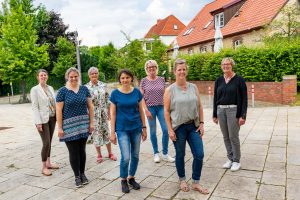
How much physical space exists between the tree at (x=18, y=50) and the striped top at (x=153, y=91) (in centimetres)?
2022

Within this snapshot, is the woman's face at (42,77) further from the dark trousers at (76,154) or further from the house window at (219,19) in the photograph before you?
the house window at (219,19)

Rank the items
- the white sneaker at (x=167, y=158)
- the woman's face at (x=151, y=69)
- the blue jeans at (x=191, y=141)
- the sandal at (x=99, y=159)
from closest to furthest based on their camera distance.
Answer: the blue jeans at (x=191, y=141), the woman's face at (x=151, y=69), the white sneaker at (x=167, y=158), the sandal at (x=99, y=159)

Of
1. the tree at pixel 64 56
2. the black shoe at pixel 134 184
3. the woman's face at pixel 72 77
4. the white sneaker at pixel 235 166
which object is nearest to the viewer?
the black shoe at pixel 134 184

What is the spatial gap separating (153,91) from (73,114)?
1.69 metres

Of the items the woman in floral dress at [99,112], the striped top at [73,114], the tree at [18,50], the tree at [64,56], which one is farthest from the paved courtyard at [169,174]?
the tree at [64,56]

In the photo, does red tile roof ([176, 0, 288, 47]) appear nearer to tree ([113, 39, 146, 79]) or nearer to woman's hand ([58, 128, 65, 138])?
tree ([113, 39, 146, 79])

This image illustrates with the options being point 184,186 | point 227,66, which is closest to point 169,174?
point 184,186

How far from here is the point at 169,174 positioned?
5.21 meters

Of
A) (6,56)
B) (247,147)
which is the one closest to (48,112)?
(247,147)

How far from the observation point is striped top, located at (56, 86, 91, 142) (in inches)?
184

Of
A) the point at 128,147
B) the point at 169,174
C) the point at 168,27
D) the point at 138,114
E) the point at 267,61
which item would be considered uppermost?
the point at 168,27

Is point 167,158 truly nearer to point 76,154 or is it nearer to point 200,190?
point 200,190

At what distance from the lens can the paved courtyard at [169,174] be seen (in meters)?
4.39

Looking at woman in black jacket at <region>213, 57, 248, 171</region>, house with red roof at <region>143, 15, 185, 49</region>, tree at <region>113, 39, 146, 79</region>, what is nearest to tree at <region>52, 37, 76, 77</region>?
tree at <region>113, 39, 146, 79</region>
